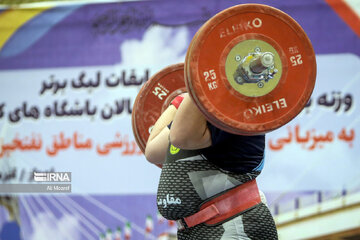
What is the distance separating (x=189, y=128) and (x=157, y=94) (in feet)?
1.13

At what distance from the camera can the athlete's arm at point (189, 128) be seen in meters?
0.75

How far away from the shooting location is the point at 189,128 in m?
0.75

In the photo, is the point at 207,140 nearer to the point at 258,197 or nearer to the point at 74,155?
the point at 258,197

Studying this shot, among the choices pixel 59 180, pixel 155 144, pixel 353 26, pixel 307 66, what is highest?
pixel 353 26

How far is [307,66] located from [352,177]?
1846mm

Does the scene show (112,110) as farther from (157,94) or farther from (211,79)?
(211,79)

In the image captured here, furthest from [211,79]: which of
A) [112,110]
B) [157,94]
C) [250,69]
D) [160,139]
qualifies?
[112,110]

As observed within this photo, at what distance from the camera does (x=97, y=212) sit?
8.71 feet

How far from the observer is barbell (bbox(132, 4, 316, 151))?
2.31 ft

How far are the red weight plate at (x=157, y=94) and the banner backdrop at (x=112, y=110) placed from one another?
4.97 ft

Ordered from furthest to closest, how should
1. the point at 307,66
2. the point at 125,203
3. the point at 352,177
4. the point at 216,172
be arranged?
the point at 125,203, the point at 352,177, the point at 216,172, the point at 307,66

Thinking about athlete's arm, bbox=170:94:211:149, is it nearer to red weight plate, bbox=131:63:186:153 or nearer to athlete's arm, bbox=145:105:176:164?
athlete's arm, bbox=145:105:176:164

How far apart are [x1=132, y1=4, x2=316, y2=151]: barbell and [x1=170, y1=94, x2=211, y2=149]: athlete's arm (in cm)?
4

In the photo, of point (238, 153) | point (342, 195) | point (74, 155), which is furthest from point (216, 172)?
point (74, 155)
